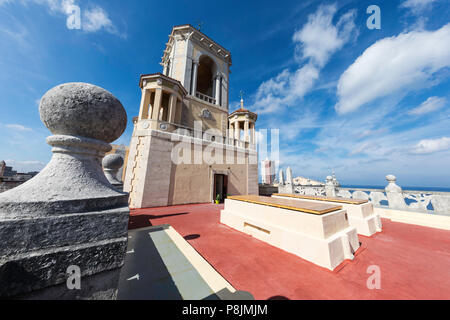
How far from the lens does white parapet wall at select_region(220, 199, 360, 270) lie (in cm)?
330

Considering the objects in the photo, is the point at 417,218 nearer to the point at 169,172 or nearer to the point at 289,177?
the point at 289,177

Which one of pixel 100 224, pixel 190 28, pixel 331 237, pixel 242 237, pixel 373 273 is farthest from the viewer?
pixel 190 28

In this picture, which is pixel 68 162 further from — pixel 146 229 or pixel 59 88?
pixel 146 229

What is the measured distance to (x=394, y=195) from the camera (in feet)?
26.1

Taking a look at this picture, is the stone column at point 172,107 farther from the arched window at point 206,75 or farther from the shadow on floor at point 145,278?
the shadow on floor at point 145,278

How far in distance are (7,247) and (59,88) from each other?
48.8 inches

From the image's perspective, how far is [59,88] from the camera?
1.33 meters

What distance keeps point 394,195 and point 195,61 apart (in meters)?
17.1

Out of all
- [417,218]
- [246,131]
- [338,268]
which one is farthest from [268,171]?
[338,268]

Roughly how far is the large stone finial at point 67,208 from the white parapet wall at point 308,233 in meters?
3.70

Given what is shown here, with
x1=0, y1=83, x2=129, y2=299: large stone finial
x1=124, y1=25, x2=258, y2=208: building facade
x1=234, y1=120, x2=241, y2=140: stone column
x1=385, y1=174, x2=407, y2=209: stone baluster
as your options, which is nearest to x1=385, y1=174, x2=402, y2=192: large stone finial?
x1=385, y1=174, x2=407, y2=209: stone baluster
